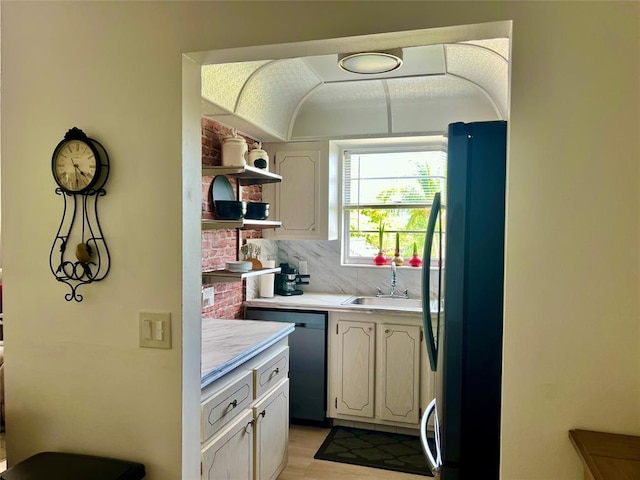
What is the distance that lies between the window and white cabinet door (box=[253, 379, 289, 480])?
1629 mm

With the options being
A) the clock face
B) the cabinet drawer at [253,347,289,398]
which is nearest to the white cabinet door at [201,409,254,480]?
the cabinet drawer at [253,347,289,398]

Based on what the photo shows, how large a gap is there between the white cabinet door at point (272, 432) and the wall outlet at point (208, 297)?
29.4 inches

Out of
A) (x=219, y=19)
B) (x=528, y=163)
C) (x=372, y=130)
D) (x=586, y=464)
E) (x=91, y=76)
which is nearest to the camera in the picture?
(x=586, y=464)

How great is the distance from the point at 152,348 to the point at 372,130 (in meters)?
2.56

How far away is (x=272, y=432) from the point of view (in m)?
2.53

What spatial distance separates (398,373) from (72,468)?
7.46ft

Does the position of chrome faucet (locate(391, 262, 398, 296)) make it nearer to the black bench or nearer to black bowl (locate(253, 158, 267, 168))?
black bowl (locate(253, 158, 267, 168))

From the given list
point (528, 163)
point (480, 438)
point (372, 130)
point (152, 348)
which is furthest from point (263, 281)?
point (528, 163)

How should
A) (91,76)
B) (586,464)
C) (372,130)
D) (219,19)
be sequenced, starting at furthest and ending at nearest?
(372,130), (91,76), (219,19), (586,464)

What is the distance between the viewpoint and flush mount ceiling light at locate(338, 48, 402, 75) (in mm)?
2445

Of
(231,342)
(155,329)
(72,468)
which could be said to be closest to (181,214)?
(155,329)

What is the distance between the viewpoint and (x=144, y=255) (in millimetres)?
1508

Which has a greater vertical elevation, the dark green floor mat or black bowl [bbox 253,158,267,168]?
black bowl [bbox 253,158,267,168]

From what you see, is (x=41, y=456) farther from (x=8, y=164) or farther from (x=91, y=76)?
(x=91, y=76)
